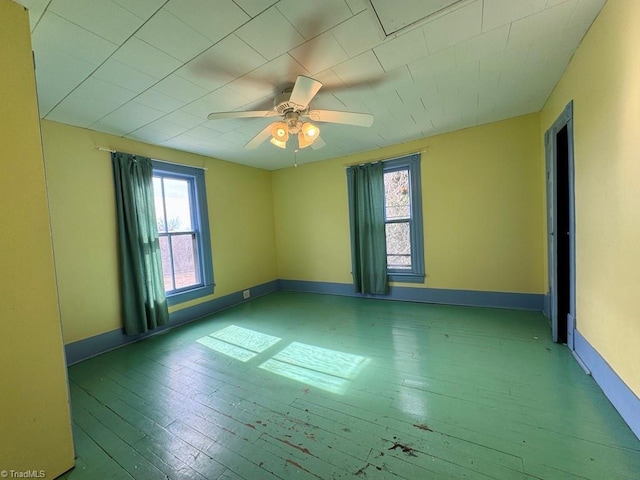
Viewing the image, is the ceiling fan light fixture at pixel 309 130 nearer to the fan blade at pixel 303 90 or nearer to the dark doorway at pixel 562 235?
the fan blade at pixel 303 90

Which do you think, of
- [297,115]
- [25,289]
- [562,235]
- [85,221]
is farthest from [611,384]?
[85,221]

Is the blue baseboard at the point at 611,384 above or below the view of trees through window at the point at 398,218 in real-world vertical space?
below

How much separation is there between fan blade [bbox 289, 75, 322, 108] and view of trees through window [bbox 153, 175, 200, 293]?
262 centimetres

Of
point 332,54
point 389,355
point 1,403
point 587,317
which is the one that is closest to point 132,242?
point 1,403

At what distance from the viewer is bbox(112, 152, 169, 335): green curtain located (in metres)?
3.01

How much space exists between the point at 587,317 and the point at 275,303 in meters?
3.81

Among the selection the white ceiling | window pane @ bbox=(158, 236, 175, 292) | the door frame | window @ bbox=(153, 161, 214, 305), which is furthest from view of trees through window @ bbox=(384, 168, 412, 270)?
Answer: window pane @ bbox=(158, 236, 175, 292)

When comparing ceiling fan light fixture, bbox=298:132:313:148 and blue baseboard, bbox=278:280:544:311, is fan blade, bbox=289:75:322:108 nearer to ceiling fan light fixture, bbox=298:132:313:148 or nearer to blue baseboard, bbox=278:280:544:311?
ceiling fan light fixture, bbox=298:132:313:148

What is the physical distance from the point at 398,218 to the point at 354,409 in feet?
9.79

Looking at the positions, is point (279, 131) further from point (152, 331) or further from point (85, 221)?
point (152, 331)

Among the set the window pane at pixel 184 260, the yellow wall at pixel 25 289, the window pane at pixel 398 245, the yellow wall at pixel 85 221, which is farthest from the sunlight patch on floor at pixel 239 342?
the window pane at pixel 398 245

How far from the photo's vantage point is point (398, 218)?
4.12 metres

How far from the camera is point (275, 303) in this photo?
14.6ft

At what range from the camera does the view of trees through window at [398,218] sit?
4.06m
